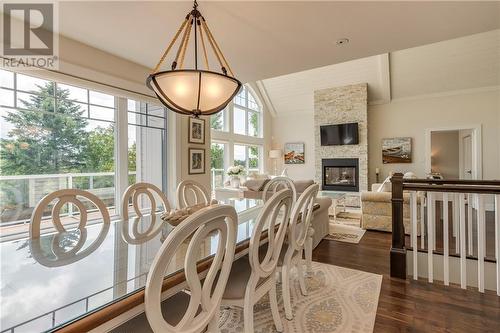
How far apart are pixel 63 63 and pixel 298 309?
10.4ft

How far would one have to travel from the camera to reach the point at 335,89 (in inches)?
291

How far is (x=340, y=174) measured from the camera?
24.6 feet

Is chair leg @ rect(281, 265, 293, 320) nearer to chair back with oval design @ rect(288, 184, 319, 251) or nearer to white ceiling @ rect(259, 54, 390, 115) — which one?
chair back with oval design @ rect(288, 184, 319, 251)

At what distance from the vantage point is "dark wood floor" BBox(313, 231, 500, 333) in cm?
181

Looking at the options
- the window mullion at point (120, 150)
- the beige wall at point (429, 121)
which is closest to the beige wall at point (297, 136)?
the beige wall at point (429, 121)

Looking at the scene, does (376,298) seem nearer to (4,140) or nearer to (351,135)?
(4,140)

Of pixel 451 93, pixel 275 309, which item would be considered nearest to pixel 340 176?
pixel 451 93

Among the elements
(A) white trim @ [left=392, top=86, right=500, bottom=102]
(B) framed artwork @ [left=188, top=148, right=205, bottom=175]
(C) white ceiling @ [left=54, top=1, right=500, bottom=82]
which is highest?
(A) white trim @ [left=392, top=86, right=500, bottom=102]

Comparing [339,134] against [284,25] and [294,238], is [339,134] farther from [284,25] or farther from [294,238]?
[294,238]

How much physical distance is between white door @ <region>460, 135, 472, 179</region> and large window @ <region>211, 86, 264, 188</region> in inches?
242

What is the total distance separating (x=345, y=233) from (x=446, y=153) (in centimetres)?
730

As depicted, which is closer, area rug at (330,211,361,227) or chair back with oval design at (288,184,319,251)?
chair back with oval design at (288,184,319,251)

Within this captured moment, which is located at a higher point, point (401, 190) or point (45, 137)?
point (45, 137)

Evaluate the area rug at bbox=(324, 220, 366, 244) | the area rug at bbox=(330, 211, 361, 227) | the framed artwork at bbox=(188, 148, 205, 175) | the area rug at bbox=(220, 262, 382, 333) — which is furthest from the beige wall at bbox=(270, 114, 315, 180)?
the area rug at bbox=(220, 262, 382, 333)
